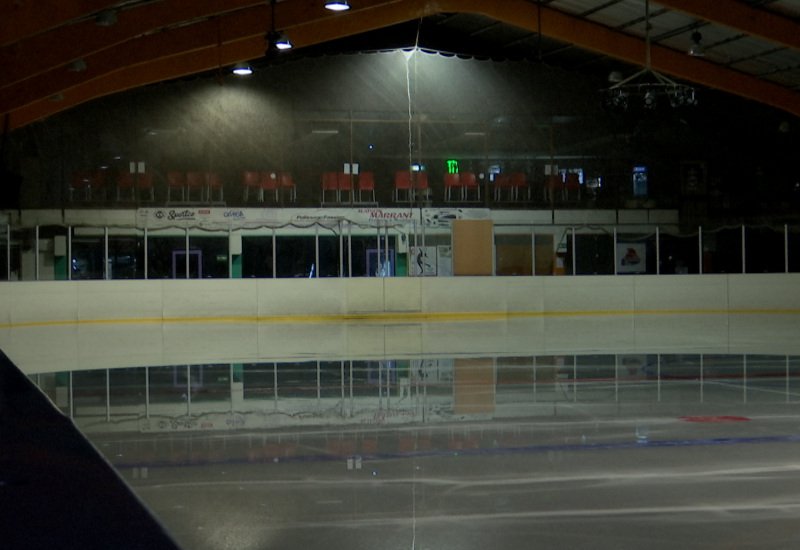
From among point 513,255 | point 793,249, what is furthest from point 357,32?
point 793,249

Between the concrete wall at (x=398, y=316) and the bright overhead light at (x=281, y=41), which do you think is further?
the bright overhead light at (x=281, y=41)

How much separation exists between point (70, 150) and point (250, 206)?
4855mm

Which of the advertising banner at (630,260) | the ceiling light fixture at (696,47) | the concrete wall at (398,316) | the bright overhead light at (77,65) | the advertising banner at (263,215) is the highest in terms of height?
the ceiling light fixture at (696,47)

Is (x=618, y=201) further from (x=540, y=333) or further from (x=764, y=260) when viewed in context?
(x=540, y=333)

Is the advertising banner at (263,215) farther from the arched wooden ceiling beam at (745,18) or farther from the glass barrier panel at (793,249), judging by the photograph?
the arched wooden ceiling beam at (745,18)

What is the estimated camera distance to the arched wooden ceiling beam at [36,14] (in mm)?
12664

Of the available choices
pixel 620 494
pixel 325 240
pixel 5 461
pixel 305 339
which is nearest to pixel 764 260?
pixel 325 240

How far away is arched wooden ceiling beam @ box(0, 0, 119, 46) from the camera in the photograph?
12664mm

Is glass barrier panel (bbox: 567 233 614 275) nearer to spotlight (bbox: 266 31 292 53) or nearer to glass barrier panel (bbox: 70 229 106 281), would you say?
spotlight (bbox: 266 31 292 53)

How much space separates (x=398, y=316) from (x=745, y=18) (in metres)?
9.25

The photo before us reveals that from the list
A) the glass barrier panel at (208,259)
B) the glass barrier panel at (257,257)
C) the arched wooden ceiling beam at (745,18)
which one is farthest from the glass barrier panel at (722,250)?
the glass barrier panel at (208,259)

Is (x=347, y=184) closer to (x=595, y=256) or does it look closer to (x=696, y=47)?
(x=595, y=256)

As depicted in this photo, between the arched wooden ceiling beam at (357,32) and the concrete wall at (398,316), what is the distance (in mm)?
4756

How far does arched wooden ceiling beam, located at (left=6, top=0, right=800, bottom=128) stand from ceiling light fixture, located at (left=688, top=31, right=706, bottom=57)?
1.66m
